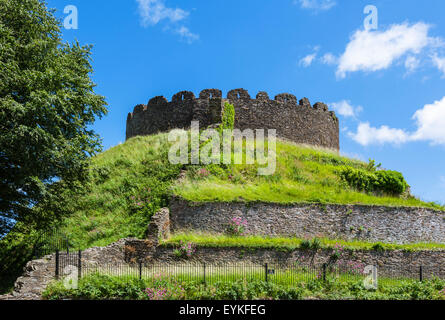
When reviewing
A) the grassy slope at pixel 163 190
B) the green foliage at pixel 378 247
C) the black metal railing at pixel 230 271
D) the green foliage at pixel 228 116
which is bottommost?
the black metal railing at pixel 230 271

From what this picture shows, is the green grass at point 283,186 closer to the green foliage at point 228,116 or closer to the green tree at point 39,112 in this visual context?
the green foliage at point 228,116

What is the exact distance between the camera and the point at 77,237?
19.5 metres

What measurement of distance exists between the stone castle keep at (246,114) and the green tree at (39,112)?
34.5 ft

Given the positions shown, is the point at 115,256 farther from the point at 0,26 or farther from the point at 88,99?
the point at 0,26

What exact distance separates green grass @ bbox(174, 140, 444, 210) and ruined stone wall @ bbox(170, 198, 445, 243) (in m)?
0.44

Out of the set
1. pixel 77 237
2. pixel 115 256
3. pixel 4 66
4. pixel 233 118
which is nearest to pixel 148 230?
pixel 115 256

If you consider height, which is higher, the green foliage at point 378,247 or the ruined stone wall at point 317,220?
the ruined stone wall at point 317,220

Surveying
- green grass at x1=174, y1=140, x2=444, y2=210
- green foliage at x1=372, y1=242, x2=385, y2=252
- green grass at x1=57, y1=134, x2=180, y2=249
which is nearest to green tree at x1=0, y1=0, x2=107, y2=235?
green grass at x1=57, y1=134, x2=180, y2=249

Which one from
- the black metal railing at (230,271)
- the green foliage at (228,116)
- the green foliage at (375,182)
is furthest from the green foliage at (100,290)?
the green foliage at (228,116)

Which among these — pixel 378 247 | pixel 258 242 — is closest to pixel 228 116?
pixel 258 242

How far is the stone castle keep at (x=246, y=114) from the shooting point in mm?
30172

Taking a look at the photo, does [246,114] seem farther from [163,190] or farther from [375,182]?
[163,190]

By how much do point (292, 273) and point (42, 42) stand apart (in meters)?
14.7

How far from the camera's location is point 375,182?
81.4 feet
